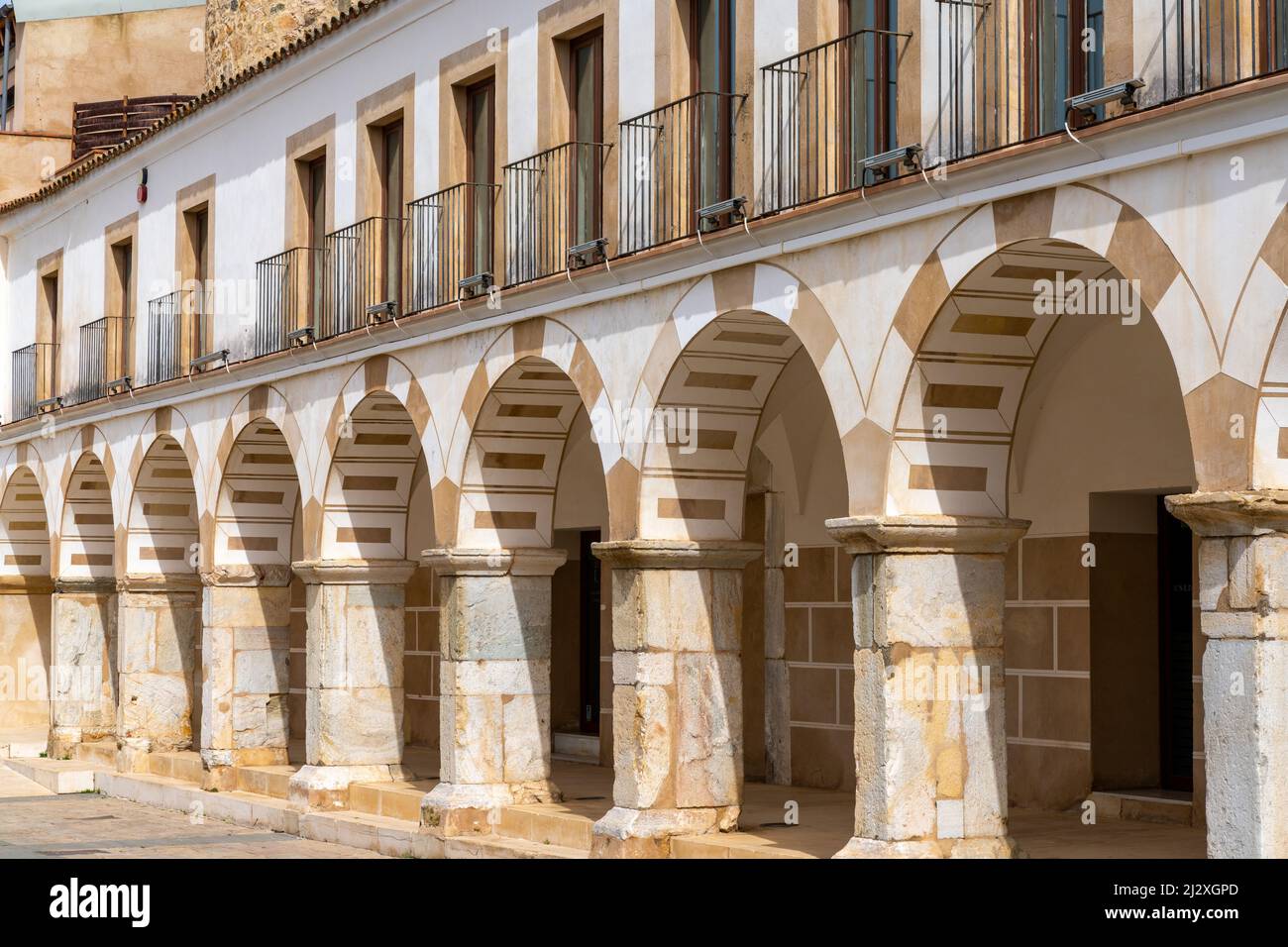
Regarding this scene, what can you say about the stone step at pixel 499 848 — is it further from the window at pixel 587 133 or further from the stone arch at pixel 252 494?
the stone arch at pixel 252 494

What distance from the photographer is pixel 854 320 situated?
11.0 m

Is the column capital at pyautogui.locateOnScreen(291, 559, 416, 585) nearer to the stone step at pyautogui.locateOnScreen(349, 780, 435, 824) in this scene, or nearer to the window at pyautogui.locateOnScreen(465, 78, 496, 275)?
the stone step at pyautogui.locateOnScreen(349, 780, 435, 824)

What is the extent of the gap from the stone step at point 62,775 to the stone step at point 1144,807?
12314 mm

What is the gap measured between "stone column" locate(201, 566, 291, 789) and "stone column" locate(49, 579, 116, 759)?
4.49 meters

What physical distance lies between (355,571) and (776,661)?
11.8ft

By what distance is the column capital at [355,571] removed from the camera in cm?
1689

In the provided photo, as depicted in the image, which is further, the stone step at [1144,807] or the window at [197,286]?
the window at [197,286]

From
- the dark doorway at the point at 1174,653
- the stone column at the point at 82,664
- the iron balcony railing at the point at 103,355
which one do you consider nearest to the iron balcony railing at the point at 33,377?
the iron balcony railing at the point at 103,355

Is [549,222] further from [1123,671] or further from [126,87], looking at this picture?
[126,87]

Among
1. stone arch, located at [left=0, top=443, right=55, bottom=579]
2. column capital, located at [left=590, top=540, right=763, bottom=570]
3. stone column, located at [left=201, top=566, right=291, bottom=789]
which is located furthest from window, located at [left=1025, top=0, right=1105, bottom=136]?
stone arch, located at [left=0, top=443, right=55, bottom=579]

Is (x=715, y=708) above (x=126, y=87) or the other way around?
the other way around

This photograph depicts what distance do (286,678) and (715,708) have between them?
311 inches

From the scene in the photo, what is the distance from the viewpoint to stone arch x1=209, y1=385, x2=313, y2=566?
62.4ft
